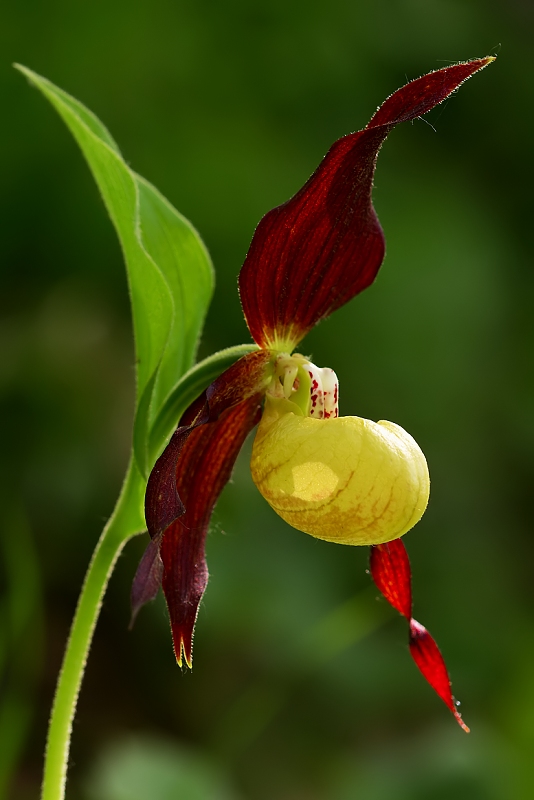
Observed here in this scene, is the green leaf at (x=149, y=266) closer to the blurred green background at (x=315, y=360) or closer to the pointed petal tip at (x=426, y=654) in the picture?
the pointed petal tip at (x=426, y=654)

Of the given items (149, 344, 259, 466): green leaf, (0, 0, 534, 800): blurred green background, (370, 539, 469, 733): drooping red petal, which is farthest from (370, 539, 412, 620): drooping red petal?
(0, 0, 534, 800): blurred green background

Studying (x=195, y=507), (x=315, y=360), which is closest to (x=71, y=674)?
(x=195, y=507)

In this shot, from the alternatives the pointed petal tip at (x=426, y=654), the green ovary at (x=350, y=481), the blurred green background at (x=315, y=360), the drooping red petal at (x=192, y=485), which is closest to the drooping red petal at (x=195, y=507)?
the drooping red petal at (x=192, y=485)

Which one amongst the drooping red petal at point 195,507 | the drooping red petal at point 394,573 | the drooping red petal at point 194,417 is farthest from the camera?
the drooping red petal at point 394,573

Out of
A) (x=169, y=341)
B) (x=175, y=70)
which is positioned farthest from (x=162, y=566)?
(x=175, y=70)

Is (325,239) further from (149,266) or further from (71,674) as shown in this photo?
(71,674)

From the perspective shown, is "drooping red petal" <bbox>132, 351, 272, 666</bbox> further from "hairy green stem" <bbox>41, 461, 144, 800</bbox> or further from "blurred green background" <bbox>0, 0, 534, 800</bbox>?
"blurred green background" <bbox>0, 0, 534, 800</bbox>
